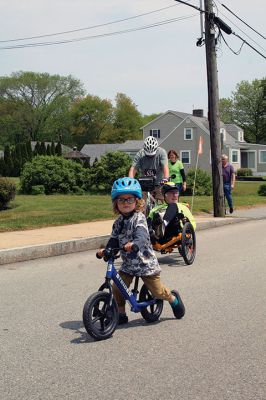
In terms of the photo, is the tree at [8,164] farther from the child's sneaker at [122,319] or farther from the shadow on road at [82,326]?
the child's sneaker at [122,319]

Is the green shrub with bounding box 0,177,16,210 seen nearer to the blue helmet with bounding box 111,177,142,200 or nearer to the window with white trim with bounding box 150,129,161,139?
the blue helmet with bounding box 111,177,142,200

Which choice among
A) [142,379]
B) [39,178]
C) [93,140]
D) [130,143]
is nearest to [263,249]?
[142,379]

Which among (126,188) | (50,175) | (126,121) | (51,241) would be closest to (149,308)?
(126,188)

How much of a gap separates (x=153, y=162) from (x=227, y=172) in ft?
28.4

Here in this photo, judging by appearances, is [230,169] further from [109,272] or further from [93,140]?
[93,140]

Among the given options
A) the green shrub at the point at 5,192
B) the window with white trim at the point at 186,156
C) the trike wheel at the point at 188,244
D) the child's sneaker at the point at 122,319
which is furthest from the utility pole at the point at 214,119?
the window with white trim at the point at 186,156

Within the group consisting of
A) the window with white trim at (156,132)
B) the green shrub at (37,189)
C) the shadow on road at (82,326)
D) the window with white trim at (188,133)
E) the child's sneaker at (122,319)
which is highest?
the window with white trim at (156,132)

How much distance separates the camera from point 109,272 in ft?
16.7

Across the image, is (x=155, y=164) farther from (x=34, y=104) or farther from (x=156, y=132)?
(x=34, y=104)

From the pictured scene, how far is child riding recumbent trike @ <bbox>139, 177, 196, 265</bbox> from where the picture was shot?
28.7ft

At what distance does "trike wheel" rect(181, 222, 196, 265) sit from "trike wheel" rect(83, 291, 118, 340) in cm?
367

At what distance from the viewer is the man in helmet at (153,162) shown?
9727 mm

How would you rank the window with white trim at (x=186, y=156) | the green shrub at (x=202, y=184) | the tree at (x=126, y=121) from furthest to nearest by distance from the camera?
the tree at (x=126, y=121) → the window with white trim at (x=186, y=156) → the green shrub at (x=202, y=184)

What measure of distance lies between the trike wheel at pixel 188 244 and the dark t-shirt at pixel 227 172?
9.21 metres
